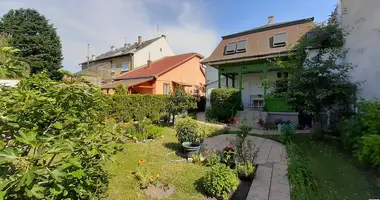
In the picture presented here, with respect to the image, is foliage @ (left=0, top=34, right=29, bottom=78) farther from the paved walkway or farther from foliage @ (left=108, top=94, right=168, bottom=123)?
foliage @ (left=108, top=94, right=168, bottom=123)

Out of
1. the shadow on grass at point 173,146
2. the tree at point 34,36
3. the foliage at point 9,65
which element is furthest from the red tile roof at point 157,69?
the foliage at point 9,65

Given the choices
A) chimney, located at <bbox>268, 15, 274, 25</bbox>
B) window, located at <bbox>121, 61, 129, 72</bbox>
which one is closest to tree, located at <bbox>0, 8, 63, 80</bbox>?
window, located at <bbox>121, 61, 129, 72</bbox>

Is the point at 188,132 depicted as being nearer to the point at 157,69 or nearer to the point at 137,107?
the point at 137,107

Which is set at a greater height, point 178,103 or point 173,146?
point 178,103

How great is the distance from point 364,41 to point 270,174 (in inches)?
256

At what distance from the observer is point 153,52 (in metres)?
27.5

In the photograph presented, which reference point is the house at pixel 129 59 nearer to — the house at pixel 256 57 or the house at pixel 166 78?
the house at pixel 166 78

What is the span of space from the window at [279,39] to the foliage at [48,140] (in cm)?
1408

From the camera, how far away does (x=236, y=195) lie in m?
4.14

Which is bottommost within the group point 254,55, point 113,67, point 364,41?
point 364,41

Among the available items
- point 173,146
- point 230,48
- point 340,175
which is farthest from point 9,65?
point 230,48

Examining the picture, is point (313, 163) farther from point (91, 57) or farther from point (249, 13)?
point (91, 57)

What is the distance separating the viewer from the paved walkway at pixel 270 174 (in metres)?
3.94

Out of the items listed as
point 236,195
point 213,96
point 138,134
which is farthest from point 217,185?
point 213,96
